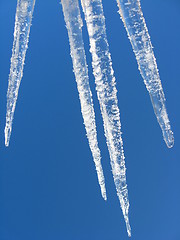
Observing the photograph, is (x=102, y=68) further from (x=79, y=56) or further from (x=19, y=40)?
(x=19, y=40)

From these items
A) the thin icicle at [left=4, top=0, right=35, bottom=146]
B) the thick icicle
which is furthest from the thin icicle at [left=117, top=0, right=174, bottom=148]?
the thin icicle at [left=4, top=0, right=35, bottom=146]

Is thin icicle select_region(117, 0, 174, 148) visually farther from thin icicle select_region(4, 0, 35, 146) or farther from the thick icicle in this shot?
thin icicle select_region(4, 0, 35, 146)

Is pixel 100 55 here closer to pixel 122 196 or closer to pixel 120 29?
pixel 122 196

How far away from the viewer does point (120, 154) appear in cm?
58

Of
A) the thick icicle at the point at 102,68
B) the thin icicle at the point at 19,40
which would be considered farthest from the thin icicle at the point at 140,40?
the thin icicle at the point at 19,40

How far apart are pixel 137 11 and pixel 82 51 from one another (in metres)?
0.13

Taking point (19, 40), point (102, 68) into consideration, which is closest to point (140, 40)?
point (102, 68)

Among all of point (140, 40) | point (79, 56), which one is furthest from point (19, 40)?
point (140, 40)

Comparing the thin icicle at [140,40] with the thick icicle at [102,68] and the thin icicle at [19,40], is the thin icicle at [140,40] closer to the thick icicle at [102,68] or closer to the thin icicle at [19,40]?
the thick icicle at [102,68]

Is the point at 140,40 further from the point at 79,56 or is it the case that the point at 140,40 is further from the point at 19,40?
the point at 19,40

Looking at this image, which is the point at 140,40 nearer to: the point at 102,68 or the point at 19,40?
the point at 102,68

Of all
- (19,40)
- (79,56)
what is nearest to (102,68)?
(79,56)

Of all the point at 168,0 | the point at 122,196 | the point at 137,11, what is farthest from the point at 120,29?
the point at 122,196

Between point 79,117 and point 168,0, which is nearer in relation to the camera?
point 79,117
